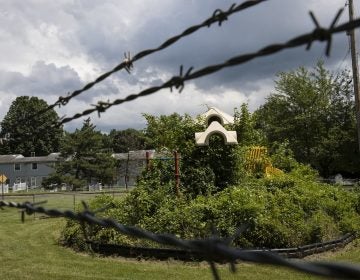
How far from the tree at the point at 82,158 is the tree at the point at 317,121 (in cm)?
2252

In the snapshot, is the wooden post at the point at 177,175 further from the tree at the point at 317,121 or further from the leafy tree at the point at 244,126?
the tree at the point at 317,121

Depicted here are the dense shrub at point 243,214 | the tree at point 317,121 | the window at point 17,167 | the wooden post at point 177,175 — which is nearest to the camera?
the dense shrub at point 243,214

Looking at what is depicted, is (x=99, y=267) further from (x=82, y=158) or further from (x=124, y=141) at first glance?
(x=124, y=141)

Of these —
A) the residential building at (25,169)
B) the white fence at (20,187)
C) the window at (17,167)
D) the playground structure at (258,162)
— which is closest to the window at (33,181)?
the residential building at (25,169)

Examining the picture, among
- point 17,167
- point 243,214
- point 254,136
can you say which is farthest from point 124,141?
point 243,214

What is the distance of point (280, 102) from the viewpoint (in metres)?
47.1

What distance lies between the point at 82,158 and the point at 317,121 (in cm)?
2801

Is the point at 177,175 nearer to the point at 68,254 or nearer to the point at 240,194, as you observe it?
the point at 240,194

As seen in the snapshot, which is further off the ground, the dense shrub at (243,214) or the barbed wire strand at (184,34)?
the barbed wire strand at (184,34)

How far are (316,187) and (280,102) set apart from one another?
31.9 metres

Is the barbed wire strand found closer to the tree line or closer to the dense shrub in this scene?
the tree line

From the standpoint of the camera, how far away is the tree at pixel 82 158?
2371 inches

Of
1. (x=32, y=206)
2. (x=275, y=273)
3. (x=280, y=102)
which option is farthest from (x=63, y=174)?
(x=32, y=206)

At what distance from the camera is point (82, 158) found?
60.2 meters
